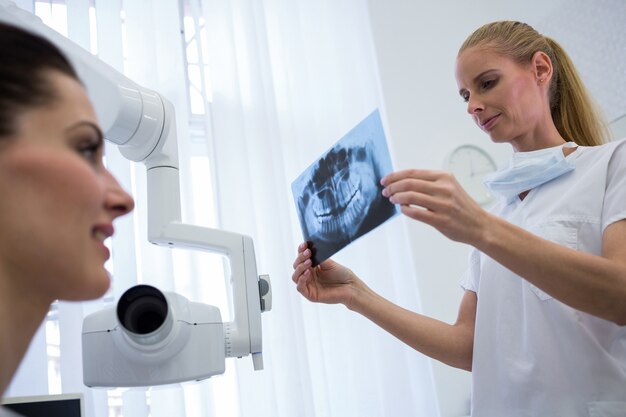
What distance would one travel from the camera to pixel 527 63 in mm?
1233

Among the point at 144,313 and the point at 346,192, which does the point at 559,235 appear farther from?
the point at 144,313

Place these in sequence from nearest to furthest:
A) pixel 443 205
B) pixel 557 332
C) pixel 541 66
→ 1. pixel 443 205
2. pixel 557 332
3. pixel 541 66

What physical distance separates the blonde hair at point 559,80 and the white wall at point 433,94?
4.66 feet

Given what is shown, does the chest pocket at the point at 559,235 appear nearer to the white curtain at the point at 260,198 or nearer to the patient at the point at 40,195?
the patient at the point at 40,195

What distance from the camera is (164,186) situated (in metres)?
1.05

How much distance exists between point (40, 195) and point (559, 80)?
3.97 feet

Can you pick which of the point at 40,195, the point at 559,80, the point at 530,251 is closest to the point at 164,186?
the point at 40,195

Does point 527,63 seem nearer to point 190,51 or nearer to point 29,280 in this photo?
point 29,280

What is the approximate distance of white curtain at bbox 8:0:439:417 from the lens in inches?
80.4

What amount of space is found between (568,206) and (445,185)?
0.37 metres

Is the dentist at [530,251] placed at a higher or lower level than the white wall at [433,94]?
lower

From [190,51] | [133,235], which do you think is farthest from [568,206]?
[190,51]

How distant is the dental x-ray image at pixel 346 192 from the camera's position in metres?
0.96

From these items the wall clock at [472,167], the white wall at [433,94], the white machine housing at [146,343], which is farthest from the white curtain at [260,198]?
the white machine housing at [146,343]
